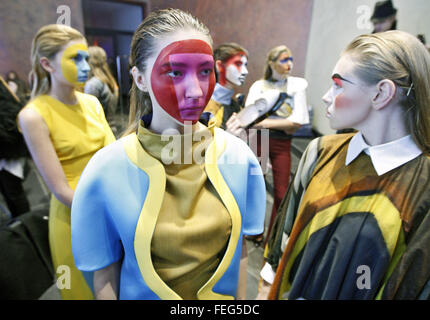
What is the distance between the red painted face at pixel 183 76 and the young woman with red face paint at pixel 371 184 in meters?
0.31

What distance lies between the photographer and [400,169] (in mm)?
598

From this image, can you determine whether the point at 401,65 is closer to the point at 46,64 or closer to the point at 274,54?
the point at 274,54

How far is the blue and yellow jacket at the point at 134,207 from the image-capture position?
0.56 meters

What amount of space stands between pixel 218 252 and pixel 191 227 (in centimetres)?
12

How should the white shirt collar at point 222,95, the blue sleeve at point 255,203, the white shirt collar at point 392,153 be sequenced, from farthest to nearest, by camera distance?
the white shirt collar at point 222,95, the blue sleeve at point 255,203, the white shirt collar at point 392,153

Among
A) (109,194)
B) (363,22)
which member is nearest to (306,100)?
(363,22)

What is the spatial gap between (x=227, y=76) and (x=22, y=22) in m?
0.63

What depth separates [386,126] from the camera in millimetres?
580

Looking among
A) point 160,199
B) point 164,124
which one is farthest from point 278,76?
point 160,199

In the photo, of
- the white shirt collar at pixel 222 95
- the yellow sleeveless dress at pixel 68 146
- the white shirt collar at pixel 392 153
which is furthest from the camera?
the white shirt collar at pixel 222 95

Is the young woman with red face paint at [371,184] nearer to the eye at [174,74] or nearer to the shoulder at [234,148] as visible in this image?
the shoulder at [234,148]

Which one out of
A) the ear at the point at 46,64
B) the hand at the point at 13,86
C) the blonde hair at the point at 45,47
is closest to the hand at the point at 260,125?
the blonde hair at the point at 45,47
